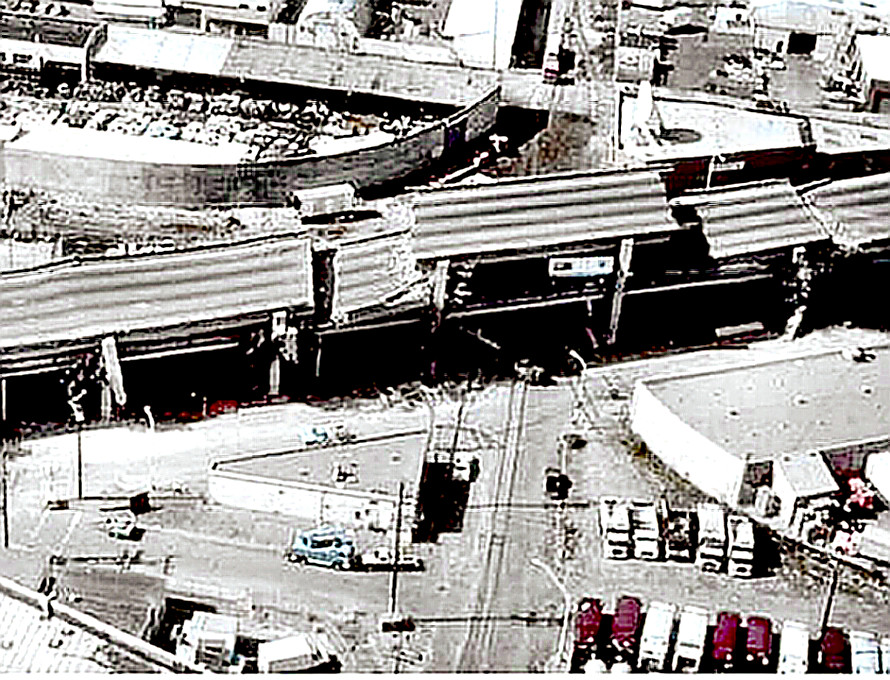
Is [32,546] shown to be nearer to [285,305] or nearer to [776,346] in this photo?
[285,305]

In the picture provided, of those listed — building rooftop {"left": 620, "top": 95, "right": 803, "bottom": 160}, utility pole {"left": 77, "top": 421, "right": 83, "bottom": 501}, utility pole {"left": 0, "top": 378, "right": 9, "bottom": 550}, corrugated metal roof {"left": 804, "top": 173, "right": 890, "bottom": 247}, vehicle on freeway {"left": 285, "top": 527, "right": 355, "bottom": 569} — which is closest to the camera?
vehicle on freeway {"left": 285, "top": 527, "right": 355, "bottom": 569}

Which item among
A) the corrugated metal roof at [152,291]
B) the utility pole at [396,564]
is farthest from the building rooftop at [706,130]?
the utility pole at [396,564]

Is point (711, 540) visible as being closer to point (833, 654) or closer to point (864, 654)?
point (833, 654)

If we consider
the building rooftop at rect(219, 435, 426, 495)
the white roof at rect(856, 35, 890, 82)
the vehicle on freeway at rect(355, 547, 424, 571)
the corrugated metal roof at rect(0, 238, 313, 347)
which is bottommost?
the vehicle on freeway at rect(355, 547, 424, 571)

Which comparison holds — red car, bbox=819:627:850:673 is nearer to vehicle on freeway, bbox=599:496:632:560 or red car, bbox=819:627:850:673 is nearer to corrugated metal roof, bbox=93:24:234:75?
vehicle on freeway, bbox=599:496:632:560

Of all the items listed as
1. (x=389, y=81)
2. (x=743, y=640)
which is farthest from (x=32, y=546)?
(x=389, y=81)

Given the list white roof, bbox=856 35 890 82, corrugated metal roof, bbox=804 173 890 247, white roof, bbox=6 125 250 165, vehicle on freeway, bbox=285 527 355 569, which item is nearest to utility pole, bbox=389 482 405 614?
vehicle on freeway, bbox=285 527 355 569

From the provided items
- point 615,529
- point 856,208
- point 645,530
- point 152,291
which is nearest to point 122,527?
point 152,291
